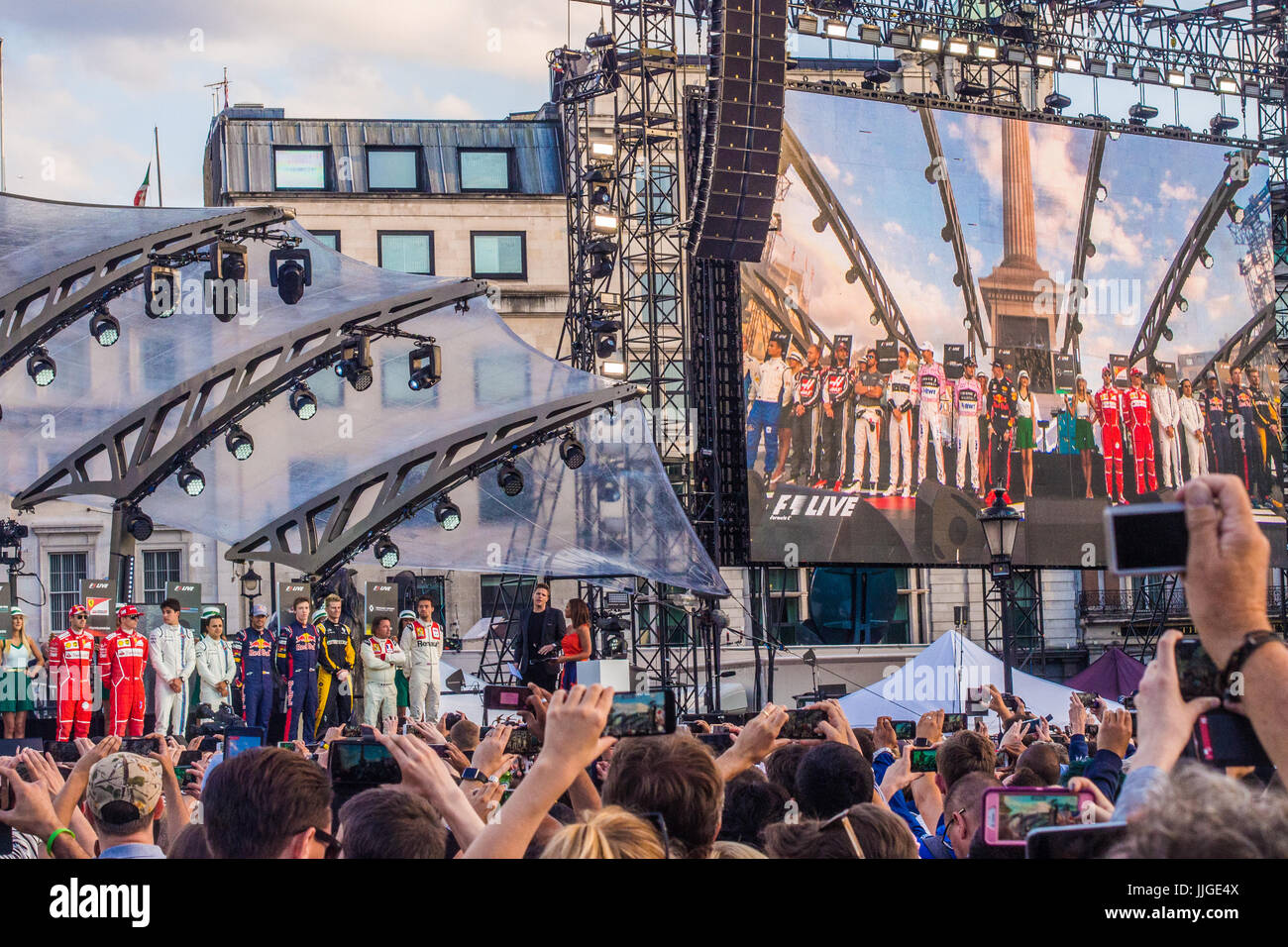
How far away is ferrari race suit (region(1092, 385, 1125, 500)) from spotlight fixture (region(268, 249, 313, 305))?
47.7 ft

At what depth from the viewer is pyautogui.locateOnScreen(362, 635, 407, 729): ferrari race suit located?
60.8 ft

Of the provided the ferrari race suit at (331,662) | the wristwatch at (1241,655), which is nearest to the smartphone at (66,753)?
the ferrari race suit at (331,662)

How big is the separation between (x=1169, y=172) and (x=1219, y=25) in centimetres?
274

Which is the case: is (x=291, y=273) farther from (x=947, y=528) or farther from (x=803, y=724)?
(x=803, y=724)

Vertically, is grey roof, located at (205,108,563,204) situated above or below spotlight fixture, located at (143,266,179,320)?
above

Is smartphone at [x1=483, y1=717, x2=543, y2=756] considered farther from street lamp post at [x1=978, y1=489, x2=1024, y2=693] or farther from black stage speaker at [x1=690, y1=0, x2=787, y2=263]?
black stage speaker at [x1=690, y1=0, x2=787, y2=263]

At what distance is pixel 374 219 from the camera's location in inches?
1676

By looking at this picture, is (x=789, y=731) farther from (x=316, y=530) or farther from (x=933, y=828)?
(x=316, y=530)

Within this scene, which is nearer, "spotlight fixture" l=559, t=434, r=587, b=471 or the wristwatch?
the wristwatch

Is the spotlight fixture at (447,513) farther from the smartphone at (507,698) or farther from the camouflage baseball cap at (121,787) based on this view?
the camouflage baseball cap at (121,787)

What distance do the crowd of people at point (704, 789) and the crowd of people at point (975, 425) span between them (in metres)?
18.5

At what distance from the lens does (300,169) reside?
4266 centimetres

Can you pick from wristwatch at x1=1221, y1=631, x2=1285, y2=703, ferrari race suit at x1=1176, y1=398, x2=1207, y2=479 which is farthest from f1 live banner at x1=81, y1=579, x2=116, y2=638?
ferrari race suit at x1=1176, y1=398, x2=1207, y2=479

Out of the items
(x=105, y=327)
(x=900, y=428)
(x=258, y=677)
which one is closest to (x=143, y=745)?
(x=258, y=677)
